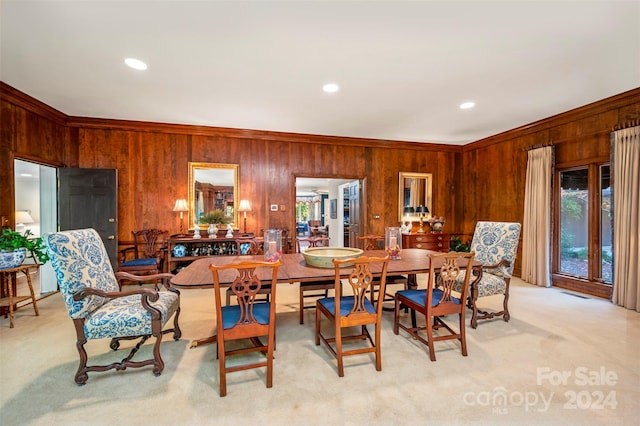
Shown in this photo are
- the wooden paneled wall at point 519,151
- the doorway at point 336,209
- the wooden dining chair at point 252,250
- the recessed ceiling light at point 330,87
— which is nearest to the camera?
the wooden dining chair at point 252,250

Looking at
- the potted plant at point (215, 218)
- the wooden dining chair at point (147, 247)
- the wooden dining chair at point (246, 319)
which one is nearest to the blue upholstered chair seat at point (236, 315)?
the wooden dining chair at point (246, 319)

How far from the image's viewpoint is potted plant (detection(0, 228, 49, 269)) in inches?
122

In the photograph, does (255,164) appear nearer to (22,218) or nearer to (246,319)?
(246,319)

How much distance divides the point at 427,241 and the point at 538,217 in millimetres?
1797

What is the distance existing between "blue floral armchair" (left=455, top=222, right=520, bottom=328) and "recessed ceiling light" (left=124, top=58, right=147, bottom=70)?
386 cm

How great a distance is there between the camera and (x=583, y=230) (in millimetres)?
4402

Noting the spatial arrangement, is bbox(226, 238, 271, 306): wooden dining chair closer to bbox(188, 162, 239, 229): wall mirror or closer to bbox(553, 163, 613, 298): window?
bbox(188, 162, 239, 229): wall mirror

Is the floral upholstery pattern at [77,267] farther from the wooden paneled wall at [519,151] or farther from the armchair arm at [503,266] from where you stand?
the wooden paneled wall at [519,151]

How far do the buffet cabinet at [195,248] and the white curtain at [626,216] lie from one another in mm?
5136

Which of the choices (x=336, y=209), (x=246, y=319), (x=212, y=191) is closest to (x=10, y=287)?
(x=212, y=191)

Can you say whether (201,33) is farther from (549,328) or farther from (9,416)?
(549,328)

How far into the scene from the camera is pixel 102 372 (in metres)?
2.24

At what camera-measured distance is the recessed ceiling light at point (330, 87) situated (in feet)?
11.0

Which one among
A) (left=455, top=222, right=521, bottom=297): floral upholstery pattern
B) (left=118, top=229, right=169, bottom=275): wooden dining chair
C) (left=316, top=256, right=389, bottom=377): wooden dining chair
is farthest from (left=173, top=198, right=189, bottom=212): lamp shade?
(left=455, top=222, right=521, bottom=297): floral upholstery pattern
